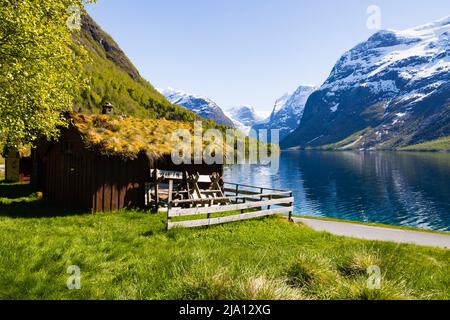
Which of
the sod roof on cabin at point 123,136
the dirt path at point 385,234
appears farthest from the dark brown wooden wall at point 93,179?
the dirt path at point 385,234

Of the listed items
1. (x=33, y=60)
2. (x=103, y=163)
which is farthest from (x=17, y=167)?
(x=33, y=60)

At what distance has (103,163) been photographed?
1952cm

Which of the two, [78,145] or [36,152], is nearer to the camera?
[78,145]

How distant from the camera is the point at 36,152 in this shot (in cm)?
2936

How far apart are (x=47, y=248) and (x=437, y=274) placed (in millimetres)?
12175

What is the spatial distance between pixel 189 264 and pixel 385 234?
17475 mm

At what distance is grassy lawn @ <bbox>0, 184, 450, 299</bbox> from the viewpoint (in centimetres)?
723

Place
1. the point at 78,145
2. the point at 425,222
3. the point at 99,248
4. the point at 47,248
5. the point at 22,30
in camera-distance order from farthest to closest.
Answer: the point at 425,222 < the point at 78,145 < the point at 22,30 < the point at 99,248 < the point at 47,248

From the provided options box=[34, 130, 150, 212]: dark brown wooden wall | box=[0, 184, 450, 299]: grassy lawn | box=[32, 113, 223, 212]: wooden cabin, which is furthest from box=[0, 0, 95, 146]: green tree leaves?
box=[0, 184, 450, 299]: grassy lawn

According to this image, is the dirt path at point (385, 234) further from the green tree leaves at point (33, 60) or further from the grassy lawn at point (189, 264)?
the green tree leaves at point (33, 60)

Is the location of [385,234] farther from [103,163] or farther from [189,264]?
[103,163]

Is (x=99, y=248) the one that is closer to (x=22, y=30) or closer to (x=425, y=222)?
(x=22, y=30)

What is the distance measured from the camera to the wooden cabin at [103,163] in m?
19.5
